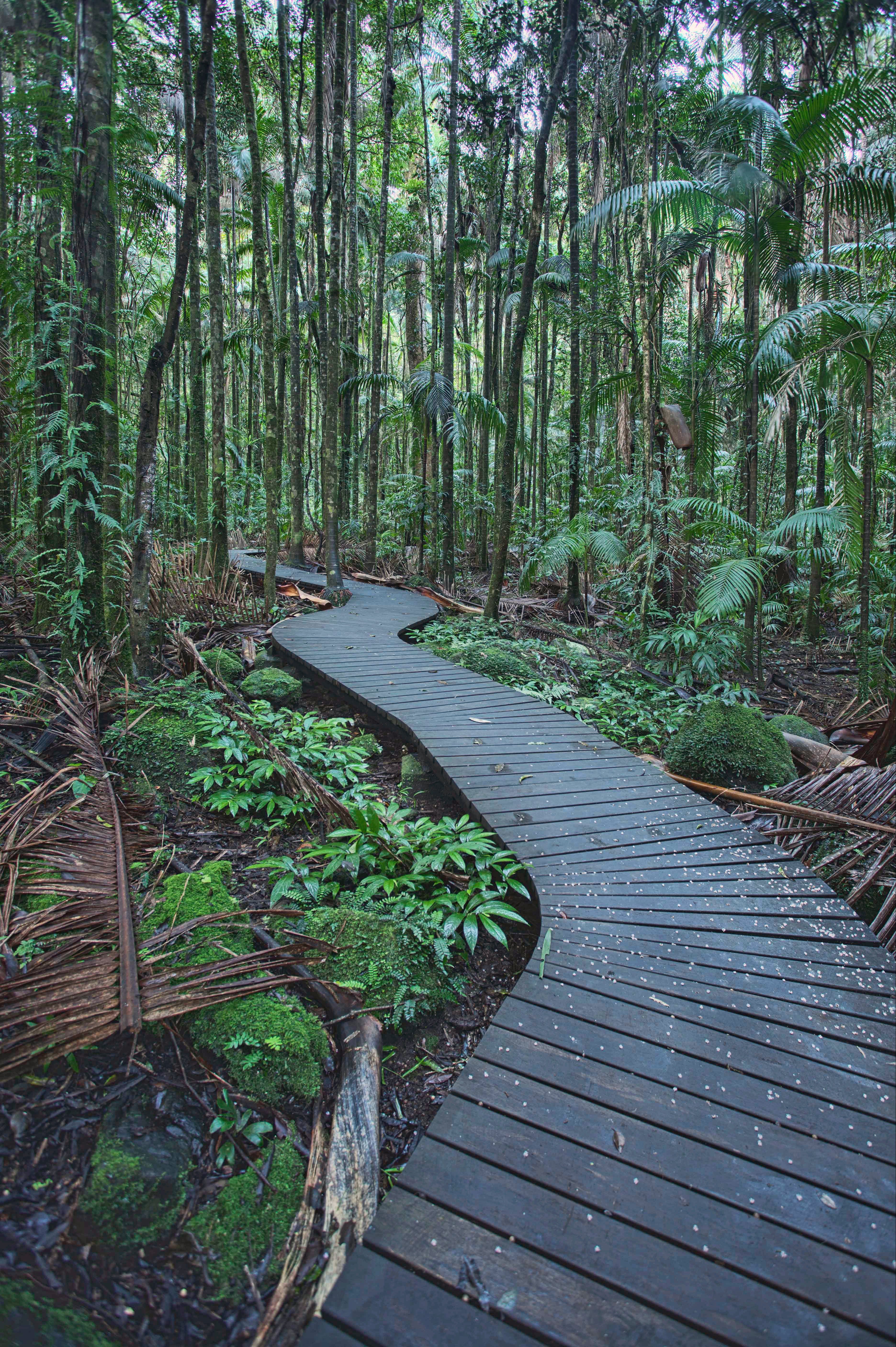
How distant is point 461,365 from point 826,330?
2049 centimetres

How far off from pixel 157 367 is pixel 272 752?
2456 mm

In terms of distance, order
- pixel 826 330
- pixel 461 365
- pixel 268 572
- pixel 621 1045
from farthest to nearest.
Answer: pixel 461 365
pixel 268 572
pixel 826 330
pixel 621 1045

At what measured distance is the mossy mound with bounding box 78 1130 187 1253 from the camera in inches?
65.5

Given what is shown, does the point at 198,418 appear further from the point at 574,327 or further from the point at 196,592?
the point at 574,327

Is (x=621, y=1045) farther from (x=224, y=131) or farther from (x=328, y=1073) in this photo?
(x=224, y=131)

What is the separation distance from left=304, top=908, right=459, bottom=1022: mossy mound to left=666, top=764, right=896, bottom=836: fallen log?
2013 millimetres

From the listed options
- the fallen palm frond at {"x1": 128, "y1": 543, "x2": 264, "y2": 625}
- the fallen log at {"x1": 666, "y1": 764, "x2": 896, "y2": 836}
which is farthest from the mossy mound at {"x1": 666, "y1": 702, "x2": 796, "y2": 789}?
the fallen palm frond at {"x1": 128, "y1": 543, "x2": 264, "y2": 625}

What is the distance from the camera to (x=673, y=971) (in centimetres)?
249

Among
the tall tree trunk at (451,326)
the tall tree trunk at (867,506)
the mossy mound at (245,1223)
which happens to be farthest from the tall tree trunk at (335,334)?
the mossy mound at (245,1223)

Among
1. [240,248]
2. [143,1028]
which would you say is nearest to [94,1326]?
[143,1028]

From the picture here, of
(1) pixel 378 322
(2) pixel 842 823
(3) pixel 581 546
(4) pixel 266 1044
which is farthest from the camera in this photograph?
(1) pixel 378 322

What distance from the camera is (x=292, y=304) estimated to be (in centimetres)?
909

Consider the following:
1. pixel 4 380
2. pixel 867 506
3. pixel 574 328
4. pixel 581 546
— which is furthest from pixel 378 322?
pixel 867 506

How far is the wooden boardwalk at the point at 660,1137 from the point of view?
1.43 metres
